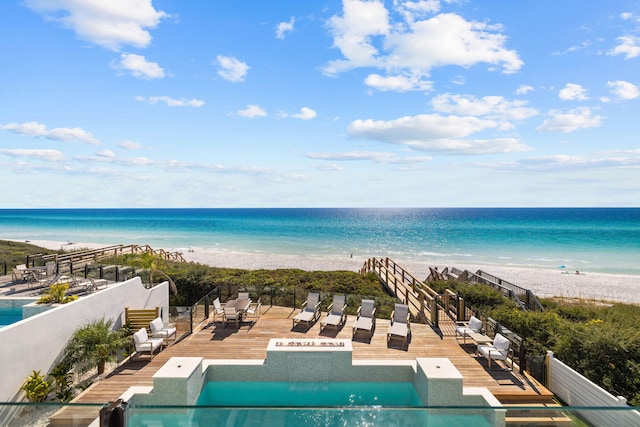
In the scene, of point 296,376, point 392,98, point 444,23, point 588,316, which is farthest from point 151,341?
point 392,98

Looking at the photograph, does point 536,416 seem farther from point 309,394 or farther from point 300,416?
point 309,394

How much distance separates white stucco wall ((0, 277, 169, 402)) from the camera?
24.3 feet

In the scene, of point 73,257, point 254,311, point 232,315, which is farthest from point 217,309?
point 73,257

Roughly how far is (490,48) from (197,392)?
11835mm

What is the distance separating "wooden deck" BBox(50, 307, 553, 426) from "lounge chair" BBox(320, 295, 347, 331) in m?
0.24

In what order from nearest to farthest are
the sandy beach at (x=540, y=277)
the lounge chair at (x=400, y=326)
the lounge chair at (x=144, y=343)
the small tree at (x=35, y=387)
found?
1. the small tree at (x=35, y=387)
2. the lounge chair at (x=144, y=343)
3. the lounge chair at (x=400, y=326)
4. the sandy beach at (x=540, y=277)

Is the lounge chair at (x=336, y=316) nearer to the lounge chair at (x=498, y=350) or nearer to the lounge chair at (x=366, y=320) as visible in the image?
the lounge chair at (x=366, y=320)

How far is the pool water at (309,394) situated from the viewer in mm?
7348

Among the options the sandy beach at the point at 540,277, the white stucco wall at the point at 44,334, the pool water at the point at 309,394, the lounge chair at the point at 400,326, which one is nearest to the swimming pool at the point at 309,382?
the pool water at the point at 309,394

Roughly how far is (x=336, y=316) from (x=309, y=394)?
372 cm

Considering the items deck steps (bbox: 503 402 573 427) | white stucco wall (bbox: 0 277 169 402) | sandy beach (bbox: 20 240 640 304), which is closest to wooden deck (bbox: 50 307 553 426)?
white stucco wall (bbox: 0 277 169 402)

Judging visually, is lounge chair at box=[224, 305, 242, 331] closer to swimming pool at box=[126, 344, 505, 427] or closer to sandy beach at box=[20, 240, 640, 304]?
swimming pool at box=[126, 344, 505, 427]

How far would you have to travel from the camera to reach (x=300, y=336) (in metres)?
10.2

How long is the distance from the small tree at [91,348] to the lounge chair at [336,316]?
17.7ft
